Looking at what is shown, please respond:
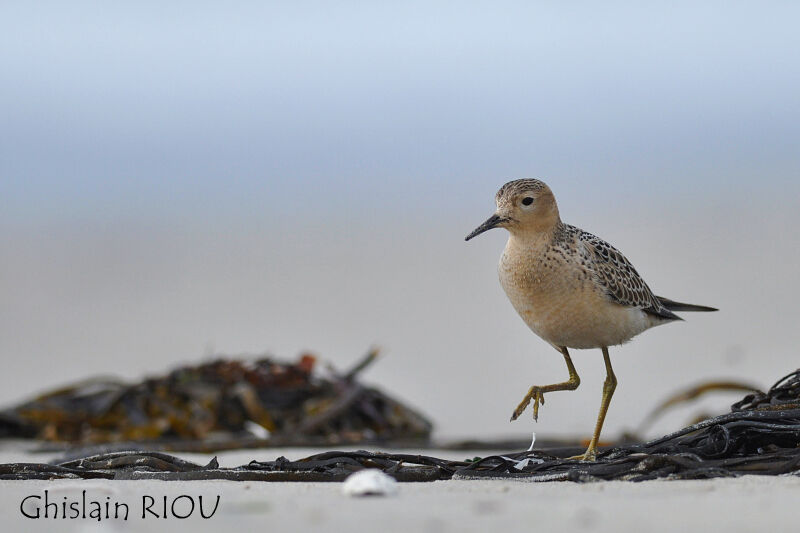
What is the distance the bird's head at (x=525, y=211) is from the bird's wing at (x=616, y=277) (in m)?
0.19

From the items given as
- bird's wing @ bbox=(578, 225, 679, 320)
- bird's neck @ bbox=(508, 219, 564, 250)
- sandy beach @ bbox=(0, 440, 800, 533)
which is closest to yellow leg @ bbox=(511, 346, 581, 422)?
bird's wing @ bbox=(578, 225, 679, 320)

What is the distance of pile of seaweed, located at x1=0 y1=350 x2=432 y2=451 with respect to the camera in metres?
5.49

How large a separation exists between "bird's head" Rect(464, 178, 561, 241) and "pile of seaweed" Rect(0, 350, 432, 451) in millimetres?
1587

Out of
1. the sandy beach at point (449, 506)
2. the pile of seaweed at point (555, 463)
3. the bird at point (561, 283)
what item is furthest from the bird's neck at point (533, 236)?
the sandy beach at point (449, 506)

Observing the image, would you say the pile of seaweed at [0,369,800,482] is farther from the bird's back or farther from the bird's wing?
the bird's wing

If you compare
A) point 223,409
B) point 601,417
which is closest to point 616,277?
point 601,417

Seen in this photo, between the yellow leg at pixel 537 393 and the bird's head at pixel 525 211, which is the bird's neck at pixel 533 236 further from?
the yellow leg at pixel 537 393

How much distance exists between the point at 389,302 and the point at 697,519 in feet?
26.4

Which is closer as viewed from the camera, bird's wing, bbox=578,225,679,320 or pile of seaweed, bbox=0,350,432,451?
bird's wing, bbox=578,225,679,320

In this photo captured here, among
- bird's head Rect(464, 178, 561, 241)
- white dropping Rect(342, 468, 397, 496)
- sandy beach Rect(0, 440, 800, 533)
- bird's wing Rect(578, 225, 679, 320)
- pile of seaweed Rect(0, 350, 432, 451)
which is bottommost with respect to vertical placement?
sandy beach Rect(0, 440, 800, 533)

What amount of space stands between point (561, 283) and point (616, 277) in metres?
0.29

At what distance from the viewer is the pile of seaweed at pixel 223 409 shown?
5.49 metres

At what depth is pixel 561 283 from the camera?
13.1 feet

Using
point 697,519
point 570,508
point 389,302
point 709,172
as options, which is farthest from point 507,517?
point 709,172
